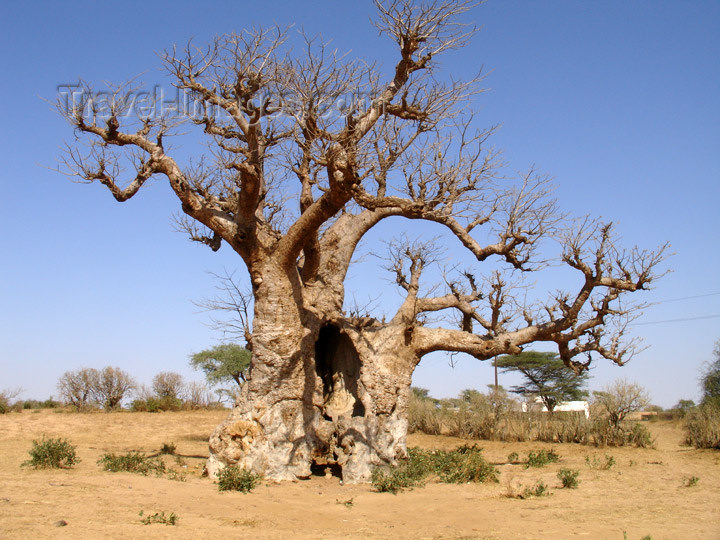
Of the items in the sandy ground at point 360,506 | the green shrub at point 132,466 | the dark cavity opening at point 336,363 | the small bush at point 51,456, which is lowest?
the sandy ground at point 360,506

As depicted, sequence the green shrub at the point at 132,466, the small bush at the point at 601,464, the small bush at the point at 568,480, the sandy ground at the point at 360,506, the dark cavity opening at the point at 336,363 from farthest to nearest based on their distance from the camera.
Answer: the dark cavity opening at the point at 336,363 → the small bush at the point at 601,464 → the green shrub at the point at 132,466 → the small bush at the point at 568,480 → the sandy ground at the point at 360,506

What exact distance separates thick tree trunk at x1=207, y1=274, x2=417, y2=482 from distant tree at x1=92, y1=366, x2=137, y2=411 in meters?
13.7

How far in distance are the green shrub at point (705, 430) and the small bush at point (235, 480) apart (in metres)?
9.75

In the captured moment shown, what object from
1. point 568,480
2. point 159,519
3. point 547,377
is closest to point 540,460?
point 568,480

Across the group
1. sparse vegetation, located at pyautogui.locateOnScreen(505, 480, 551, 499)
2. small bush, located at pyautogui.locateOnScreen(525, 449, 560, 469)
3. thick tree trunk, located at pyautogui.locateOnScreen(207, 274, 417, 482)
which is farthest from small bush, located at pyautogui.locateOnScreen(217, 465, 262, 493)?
small bush, located at pyautogui.locateOnScreen(525, 449, 560, 469)

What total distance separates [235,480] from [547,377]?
2008 centimetres

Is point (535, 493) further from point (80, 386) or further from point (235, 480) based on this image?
point (80, 386)

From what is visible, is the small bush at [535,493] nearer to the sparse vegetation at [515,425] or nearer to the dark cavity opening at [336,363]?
the dark cavity opening at [336,363]

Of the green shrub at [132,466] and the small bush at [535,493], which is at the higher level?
the green shrub at [132,466]

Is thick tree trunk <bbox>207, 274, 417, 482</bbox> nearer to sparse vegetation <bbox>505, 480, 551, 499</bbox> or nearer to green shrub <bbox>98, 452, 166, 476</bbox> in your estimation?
green shrub <bbox>98, 452, 166, 476</bbox>

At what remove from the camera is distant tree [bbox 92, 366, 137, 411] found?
20.4 m

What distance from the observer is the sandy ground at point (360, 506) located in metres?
5.16

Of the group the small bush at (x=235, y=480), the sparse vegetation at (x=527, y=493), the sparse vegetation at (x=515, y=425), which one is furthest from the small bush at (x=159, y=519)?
the sparse vegetation at (x=515, y=425)

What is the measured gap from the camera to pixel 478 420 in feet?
48.4
